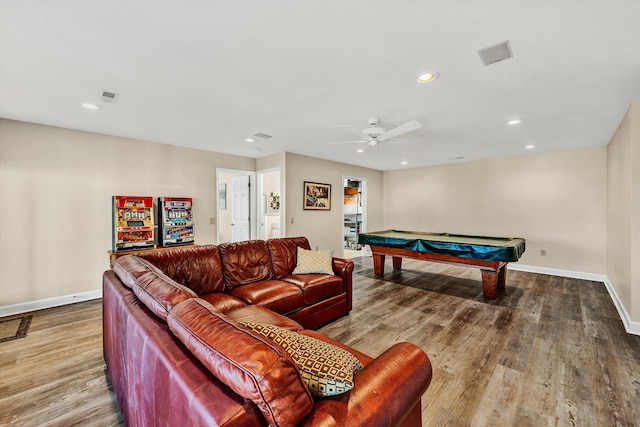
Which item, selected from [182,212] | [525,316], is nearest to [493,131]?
[525,316]

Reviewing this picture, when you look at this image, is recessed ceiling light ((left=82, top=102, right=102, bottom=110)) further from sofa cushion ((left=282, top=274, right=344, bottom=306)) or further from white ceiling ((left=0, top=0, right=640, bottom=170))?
sofa cushion ((left=282, top=274, right=344, bottom=306))

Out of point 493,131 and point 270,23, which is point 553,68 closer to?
point 493,131

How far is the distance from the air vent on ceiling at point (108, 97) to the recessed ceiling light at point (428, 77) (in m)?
2.91

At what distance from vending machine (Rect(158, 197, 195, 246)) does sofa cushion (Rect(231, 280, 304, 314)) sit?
7.61 feet

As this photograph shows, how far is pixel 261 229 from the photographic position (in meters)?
5.95

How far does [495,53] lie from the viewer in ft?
6.33

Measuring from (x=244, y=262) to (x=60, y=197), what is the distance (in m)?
2.95

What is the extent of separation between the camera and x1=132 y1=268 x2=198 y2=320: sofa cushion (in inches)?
49.8

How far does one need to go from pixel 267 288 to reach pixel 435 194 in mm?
5645

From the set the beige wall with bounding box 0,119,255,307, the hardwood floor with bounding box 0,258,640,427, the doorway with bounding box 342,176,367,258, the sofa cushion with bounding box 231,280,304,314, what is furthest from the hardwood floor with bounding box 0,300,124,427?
the doorway with bounding box 342,176,367,258

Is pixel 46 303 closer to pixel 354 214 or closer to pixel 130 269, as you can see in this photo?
pixel 130 269

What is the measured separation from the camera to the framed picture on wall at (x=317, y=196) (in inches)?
221

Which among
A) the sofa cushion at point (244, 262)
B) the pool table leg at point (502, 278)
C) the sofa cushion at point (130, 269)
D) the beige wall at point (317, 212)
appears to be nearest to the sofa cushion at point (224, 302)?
the sofa cushion at point (244, 262)

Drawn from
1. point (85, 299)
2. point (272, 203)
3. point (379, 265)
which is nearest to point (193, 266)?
→ point (85, 299)
